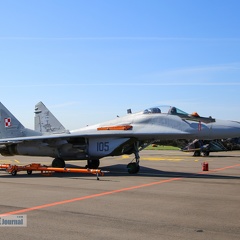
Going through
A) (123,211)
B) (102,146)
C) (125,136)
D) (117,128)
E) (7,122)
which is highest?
(7,122)

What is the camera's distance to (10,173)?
596 inches

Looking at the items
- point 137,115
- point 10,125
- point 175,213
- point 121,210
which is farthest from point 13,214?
point 10,125

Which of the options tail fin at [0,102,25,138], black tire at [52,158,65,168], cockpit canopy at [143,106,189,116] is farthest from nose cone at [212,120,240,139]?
tail fin at [0,102,25,138]

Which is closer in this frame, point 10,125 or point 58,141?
point 58,141

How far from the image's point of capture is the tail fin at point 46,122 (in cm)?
2067

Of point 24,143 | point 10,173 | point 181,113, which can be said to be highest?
point 181,113

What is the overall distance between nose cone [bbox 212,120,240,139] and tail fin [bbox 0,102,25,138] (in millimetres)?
11035

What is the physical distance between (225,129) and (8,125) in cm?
1200

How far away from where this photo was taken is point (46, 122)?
20875mm

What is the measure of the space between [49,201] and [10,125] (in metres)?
12.1

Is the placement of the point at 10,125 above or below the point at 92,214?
above

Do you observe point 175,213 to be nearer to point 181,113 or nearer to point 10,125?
point 181,113

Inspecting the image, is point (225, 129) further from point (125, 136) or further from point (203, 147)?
point (203, 147)

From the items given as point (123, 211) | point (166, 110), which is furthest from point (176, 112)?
point (123, 211)
